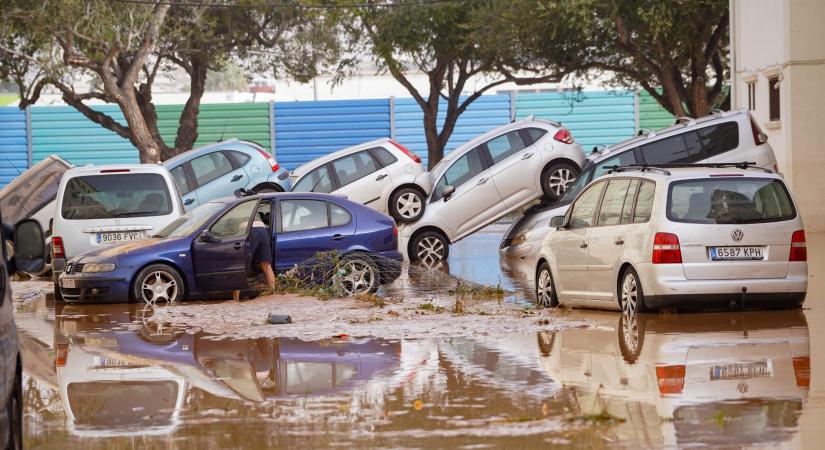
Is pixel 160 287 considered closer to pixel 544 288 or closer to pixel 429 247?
pixel 544 288

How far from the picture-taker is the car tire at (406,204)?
912 inches

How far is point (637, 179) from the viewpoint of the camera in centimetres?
1359

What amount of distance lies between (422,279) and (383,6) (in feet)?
62.2

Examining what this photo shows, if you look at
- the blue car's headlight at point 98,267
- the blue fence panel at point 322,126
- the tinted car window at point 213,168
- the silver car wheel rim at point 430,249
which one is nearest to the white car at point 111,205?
the blue car's headlight at point 98,267

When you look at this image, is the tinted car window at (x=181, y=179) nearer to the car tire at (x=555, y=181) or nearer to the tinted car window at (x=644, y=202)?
the car tire at (x=555, y=181)

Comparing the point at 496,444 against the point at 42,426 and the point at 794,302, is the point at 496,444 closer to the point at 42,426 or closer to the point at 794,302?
→ the point at 42,426

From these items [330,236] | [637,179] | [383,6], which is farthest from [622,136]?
[637,179]

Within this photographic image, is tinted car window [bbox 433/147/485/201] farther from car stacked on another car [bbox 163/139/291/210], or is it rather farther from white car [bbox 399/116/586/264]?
car stacked on another car [bbox 163/139/291/210]

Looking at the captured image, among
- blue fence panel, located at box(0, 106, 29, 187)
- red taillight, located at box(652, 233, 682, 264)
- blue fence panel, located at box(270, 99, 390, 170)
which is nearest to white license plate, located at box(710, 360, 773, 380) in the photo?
red taillight, located at box(652, 233, 682, 264)

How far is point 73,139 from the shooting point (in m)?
38.9

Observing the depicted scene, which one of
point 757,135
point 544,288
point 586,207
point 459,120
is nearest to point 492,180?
point 757,135

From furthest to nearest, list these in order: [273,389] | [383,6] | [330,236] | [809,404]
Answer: [383,6] → [330,236] → [273,389] → [809,404]

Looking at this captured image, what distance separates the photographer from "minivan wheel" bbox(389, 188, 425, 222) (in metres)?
23.2

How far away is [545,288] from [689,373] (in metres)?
5.64
